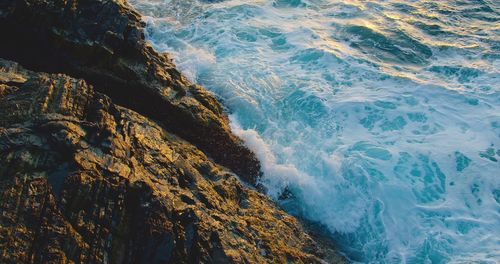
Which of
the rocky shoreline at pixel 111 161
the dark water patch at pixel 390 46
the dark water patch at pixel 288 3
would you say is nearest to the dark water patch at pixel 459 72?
the dark water patch at pixel 390 46

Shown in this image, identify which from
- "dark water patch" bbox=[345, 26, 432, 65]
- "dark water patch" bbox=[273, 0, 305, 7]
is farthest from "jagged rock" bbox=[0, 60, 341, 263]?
"dark water patch" bbox=[273, 0, 305, 7]

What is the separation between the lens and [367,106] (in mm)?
11742

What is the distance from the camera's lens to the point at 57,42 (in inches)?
342

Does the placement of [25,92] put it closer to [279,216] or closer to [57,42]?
[57,42]

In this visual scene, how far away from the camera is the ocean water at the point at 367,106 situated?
8617mm

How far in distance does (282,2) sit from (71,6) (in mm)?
10972

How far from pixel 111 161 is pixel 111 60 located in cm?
402

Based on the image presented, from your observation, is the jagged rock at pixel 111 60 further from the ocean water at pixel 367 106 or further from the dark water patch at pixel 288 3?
the dark water patch at pixel 288 3

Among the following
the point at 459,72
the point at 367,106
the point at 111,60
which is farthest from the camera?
the point at 459,72

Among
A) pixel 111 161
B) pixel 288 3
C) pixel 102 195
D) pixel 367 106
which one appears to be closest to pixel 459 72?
pixel 367 106

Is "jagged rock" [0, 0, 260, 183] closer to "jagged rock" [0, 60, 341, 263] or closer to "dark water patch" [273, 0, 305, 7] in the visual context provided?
"jagged rock" [0, 60, 341, 263]

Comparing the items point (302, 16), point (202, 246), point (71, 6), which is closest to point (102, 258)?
point (202, 246)

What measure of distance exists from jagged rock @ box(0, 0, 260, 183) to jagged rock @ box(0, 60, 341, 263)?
1604 mm

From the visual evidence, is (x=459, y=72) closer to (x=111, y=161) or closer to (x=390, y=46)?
(x=390, y=46)
